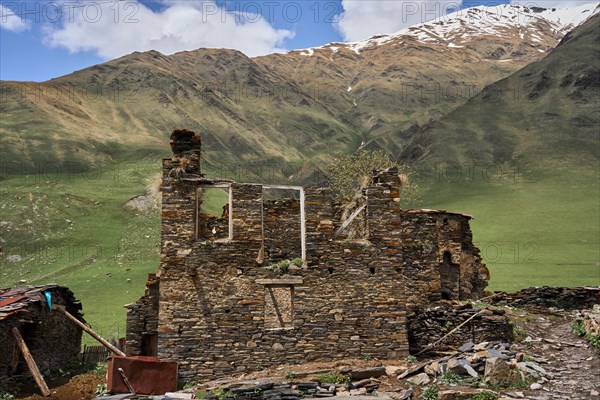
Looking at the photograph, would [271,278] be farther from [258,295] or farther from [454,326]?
[454,326]

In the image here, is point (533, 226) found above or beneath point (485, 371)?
above

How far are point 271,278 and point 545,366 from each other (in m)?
7.95

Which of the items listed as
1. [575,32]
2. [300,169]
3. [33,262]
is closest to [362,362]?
[33,262]

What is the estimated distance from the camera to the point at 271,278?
16.1 metres

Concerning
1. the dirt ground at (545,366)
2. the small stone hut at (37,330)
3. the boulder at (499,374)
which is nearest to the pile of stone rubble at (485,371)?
the boulder at (499,374)

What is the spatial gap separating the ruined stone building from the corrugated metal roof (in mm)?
7011

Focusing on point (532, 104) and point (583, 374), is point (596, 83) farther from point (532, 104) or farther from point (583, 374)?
point (583, 374)

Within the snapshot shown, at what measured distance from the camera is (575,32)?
191 m

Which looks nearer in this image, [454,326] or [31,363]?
[454,326]

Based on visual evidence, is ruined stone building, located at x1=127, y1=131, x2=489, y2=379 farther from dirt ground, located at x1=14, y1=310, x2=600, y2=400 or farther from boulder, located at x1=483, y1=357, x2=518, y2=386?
boulder, located at x1=483, y1=357, x2=518, y2=386

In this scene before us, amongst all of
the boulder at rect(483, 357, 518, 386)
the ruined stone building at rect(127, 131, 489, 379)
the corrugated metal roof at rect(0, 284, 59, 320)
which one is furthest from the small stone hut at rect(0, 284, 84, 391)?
the boulder at rect(483, 357, 518, 386)

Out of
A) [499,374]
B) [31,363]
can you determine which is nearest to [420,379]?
[499,374]

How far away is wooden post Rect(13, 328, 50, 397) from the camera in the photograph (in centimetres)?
1845

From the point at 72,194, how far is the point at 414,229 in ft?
206
